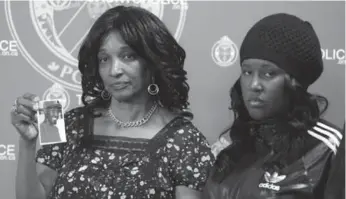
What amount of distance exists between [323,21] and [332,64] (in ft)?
0.63

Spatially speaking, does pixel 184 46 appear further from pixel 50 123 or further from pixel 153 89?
pixel 50 123

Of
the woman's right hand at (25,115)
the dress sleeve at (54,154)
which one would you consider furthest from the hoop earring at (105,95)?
the woman's right hand at (25,115)

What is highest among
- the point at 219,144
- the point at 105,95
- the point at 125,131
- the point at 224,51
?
the point at 224,51

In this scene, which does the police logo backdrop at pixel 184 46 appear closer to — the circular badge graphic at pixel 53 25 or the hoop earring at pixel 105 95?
the circular badge graphic at pixel 53 25

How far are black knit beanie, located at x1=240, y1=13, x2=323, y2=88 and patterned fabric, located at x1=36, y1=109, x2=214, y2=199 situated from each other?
405 millimetres

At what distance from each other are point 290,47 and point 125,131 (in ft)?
2.18

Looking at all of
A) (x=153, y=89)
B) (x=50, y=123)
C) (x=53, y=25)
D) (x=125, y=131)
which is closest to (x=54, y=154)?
(x=50, y=123)

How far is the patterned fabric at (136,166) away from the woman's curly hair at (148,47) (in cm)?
12

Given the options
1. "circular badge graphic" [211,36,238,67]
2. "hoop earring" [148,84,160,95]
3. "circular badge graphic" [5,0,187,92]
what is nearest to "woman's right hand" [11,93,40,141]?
"hoop earring" [148,84,160,95]

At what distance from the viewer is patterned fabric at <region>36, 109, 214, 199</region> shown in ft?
6.22

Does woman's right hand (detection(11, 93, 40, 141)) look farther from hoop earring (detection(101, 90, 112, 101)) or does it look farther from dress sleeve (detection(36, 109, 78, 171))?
hoop earring (detection(101, 90, 112, 101))

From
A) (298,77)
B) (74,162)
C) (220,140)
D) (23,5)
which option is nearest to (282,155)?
(298,77)

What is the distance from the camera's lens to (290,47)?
1.77 metres

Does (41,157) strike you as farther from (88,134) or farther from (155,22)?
(155,22)
